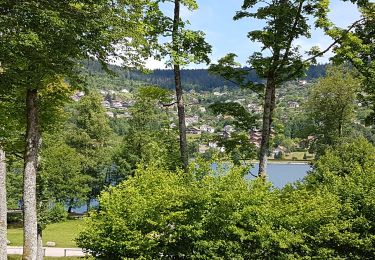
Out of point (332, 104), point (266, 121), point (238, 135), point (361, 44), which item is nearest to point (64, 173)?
point (332, 104)

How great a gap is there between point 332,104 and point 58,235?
26.5m

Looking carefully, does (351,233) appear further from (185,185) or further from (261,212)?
(185,185)

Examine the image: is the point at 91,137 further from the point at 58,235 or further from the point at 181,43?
the point at 181,43

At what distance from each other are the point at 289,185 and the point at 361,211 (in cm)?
213

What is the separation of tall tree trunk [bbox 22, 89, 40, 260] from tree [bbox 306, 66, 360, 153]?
28895 millimetres

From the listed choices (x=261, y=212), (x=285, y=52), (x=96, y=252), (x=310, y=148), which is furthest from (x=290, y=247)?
(x=310, y=148)

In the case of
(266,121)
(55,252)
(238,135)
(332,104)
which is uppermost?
(332,104)

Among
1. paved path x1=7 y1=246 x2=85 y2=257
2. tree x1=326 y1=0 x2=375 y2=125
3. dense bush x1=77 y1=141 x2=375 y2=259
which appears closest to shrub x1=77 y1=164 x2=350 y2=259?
dense bush x1=77 y1=141 x2=375 y2=259

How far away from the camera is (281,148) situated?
511ft

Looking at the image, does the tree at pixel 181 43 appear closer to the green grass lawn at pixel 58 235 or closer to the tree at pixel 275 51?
the tree at pixel 275 51

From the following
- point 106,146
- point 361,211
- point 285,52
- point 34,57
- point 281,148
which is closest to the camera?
point 34,57

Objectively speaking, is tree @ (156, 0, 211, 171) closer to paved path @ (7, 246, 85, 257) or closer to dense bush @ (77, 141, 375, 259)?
dense bush @ (77, 141, 375, 259)

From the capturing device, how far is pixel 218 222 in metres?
11.1

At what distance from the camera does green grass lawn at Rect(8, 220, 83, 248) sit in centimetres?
3352
